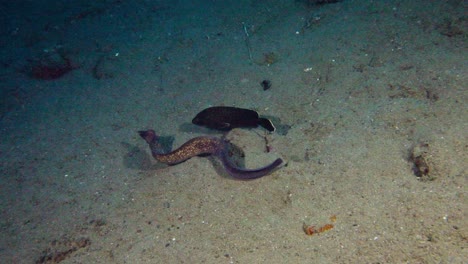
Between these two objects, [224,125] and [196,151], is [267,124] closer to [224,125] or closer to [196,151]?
[224,125]

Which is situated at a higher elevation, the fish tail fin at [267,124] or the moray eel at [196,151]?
the fish tail fin at [267,124]

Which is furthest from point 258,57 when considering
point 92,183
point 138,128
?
point 92,183

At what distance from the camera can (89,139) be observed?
4922 millimetres

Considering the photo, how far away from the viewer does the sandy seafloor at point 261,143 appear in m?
2.91

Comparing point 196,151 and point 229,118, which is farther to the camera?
point 229,118

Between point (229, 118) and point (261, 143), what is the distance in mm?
567

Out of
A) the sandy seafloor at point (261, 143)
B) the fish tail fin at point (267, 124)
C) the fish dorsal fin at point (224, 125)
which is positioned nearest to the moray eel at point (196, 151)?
the sandy seafloor at point (261, 143)

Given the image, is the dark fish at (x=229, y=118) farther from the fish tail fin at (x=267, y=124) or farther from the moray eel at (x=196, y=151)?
the moray eel at (x=196, y=151)

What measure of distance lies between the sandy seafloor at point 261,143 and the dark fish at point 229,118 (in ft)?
0.63

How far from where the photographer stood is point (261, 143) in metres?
4.07

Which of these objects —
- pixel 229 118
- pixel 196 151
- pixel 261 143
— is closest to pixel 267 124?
pixel 261 143

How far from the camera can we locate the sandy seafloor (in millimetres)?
2910

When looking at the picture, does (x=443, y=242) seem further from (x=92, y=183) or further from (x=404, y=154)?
(x=92, y=183)

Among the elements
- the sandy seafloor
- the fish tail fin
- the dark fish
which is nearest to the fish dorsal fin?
the dark fish
